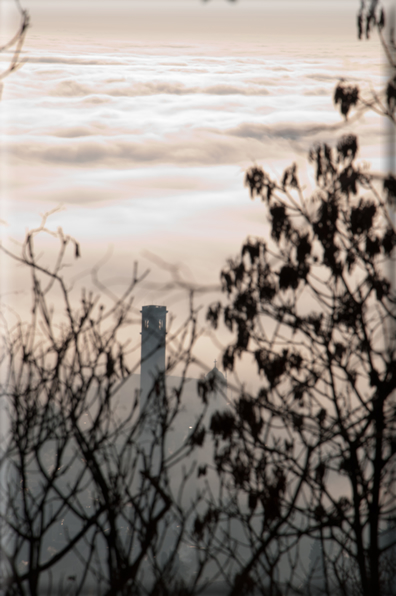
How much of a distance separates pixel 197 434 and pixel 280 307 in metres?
1.61

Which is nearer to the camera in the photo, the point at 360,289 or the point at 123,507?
the point at 123,507

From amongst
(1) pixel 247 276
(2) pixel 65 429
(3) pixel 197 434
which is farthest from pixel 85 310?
(1) pixel 247 276

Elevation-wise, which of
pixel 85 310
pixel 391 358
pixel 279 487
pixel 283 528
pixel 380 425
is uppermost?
pixel 85 310

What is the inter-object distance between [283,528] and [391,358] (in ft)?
6.16

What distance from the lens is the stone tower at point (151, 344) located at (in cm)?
422

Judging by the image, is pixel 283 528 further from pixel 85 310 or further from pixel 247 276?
pixel 85 310

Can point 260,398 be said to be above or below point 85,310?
below

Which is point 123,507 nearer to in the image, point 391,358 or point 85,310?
point 85,310

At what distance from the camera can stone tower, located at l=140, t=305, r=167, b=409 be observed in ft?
13.9

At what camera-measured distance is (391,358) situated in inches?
184

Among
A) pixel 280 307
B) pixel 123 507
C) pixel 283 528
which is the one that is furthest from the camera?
pixel 280 307

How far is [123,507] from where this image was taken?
13.4 ft

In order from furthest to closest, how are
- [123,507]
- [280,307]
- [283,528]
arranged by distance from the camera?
[280,307] → [283,528] → [123,507]

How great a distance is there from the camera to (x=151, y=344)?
4527mm
